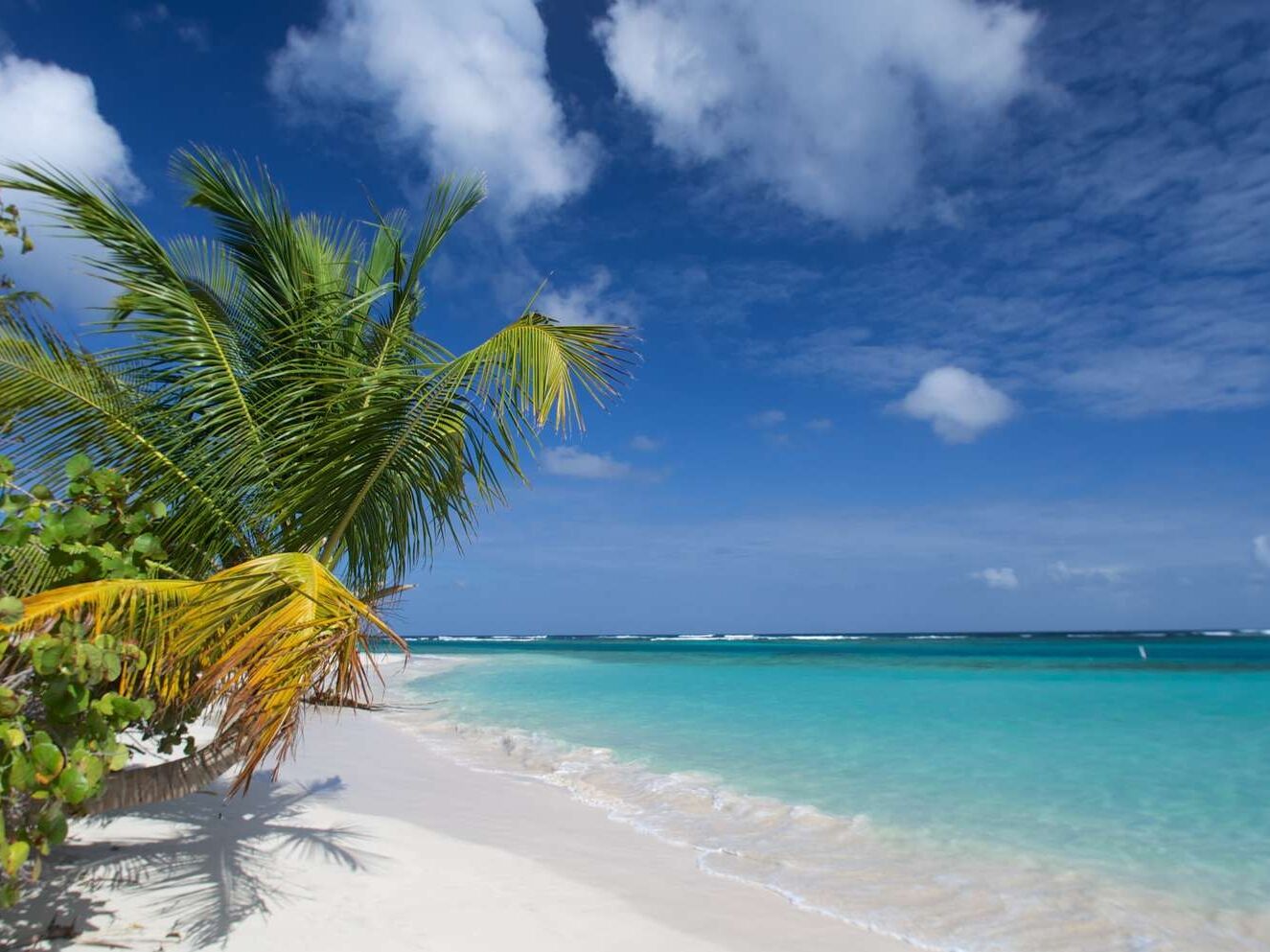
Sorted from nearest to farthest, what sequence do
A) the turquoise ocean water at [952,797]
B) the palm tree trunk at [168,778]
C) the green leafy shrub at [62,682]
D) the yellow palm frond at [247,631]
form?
the green leafy shrub at [62,682] < the yellow palm frond at [247,631] < the palm tree trunk at [168,778] < the turquoise ocean water at [952,797]

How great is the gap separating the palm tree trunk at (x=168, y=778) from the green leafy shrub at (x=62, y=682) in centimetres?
48

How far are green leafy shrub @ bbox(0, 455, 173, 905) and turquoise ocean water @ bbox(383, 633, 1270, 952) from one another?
379cm

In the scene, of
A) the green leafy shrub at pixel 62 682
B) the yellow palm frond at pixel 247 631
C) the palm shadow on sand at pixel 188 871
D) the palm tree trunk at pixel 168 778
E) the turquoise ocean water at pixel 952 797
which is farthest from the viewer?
the turquoise ocean water at pixel 952 797

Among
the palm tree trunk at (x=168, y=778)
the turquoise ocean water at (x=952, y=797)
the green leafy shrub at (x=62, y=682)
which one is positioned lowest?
the turquoise ocean water at (x=952, y=797)

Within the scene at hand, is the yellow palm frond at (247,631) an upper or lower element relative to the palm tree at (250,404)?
lower

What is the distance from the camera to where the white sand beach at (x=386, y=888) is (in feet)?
11.7

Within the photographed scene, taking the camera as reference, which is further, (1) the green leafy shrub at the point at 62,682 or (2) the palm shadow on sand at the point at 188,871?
(2) the palm shadow on sand at the point at 188,871

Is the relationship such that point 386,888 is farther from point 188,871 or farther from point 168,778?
point 168,778

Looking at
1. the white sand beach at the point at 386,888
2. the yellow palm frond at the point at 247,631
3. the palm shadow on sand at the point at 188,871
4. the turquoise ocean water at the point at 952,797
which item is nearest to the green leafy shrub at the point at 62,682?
the yellow palm frond at the point at 247,631

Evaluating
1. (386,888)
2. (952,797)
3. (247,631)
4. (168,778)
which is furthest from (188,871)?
(952,797)

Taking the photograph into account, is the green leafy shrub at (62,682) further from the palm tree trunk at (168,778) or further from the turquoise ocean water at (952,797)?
the turquoise ocean water at (952,797)

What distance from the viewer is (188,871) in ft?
13.8

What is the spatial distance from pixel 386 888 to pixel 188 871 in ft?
3.47

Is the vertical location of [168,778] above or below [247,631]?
below
